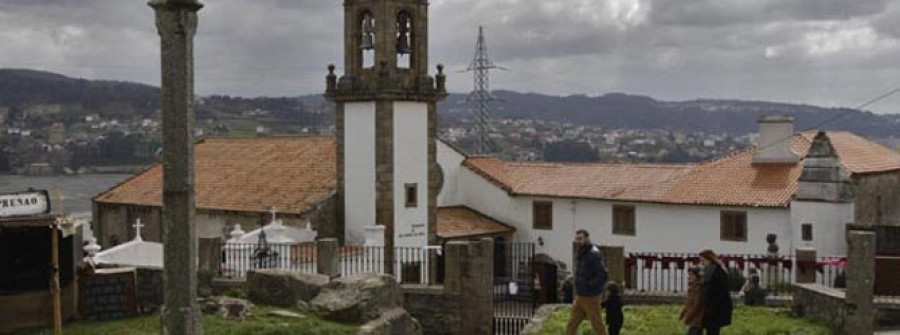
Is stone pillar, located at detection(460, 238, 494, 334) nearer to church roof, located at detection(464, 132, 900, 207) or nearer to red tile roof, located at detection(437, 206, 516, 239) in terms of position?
red tile roof, located at detection(437, 206, 516, 239)

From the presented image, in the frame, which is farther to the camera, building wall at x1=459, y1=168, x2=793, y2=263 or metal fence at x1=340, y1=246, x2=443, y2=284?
building wall at x1=459, y1=168, x2=793, y2=263

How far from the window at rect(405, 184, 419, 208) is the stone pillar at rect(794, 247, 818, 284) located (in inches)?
477

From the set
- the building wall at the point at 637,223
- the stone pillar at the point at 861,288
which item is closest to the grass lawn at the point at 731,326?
the stone pillar at the point at 861,288

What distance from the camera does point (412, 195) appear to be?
29.8 meters

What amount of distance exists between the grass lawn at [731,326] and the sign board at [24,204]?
→ 743cm

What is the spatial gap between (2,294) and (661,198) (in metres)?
23.3

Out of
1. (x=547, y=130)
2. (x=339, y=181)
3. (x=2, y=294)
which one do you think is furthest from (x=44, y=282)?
(x=547, y=130)

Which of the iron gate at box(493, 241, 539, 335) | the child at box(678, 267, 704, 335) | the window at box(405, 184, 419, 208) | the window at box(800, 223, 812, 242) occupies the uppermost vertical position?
the window at box(405, 184, 419, 208)

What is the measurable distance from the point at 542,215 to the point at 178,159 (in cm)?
2791

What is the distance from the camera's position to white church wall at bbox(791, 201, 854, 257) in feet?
95.7

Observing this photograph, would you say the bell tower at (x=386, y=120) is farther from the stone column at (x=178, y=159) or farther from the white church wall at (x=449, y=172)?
the stone column at (x=178, y=159)

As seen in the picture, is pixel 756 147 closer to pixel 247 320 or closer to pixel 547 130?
pixel 247 320

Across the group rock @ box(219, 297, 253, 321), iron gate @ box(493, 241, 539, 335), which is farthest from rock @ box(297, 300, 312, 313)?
iron gate @ box(493, 241, 539, 335)

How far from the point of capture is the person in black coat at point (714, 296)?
516 inches
